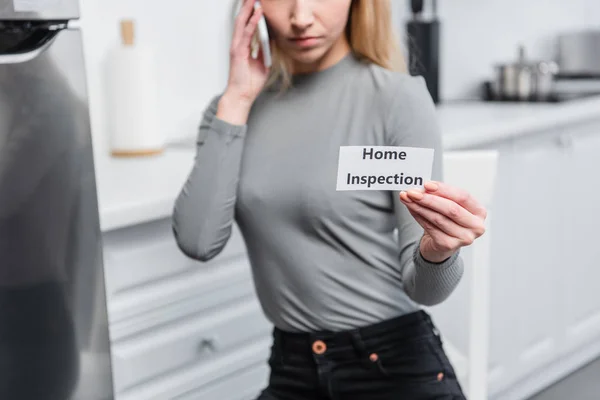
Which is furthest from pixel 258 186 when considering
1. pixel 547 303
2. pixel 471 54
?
pixel 471 54

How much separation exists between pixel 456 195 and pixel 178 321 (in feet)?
2.59

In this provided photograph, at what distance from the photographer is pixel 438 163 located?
1.16 metres

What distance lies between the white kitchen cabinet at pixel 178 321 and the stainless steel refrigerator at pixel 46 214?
243mm

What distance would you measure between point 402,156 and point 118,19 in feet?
4.01

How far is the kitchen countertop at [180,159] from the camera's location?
1.42 metres

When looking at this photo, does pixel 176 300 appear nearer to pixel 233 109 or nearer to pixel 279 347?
pixel 279 347

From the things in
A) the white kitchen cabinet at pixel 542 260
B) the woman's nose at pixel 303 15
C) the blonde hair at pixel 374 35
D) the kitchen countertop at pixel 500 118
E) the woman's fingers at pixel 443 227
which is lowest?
the white kitchen cabinet at pixel 542 260

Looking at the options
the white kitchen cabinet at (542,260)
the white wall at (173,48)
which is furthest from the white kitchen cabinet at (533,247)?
the white wall at (173,48)

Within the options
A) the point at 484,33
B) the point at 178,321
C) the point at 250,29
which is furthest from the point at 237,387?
the point at 484,33

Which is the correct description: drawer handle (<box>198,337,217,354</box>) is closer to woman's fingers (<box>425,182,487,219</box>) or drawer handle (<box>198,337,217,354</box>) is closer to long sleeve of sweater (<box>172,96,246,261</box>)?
long sleeve of sweater (<box>172,96,246,261</box>)

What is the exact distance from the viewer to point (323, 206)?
117 centimetres

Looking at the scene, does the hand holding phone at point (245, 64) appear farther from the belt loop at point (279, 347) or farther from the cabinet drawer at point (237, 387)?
the cabinet drawer at point (237, 387)

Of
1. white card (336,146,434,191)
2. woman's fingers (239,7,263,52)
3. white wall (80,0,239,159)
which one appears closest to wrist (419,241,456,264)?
white card (336,146,434,191)

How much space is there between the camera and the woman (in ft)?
3.86
